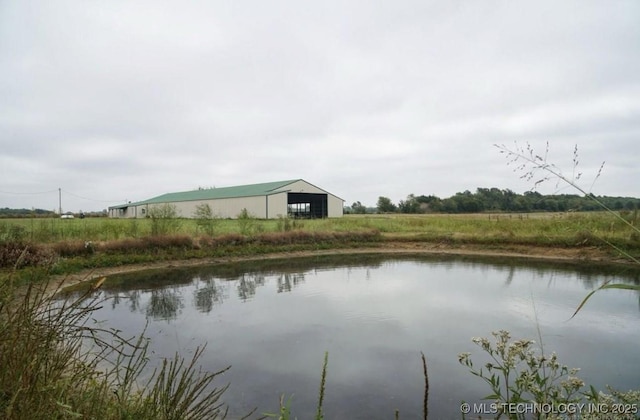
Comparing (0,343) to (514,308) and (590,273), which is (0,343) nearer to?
(514,308)

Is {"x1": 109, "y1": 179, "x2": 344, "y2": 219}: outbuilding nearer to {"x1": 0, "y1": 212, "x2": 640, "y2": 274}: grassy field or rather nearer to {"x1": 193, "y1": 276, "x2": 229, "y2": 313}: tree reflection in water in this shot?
{"x1": 0, "y1": 212, "x2": 640, "y2": 274}: grassy field

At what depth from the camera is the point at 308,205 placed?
40000 mm

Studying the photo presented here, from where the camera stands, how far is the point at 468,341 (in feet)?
16.5

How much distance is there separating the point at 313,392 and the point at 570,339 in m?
3.77

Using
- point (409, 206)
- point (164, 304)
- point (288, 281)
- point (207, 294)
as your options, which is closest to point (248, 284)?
point (288, 281)

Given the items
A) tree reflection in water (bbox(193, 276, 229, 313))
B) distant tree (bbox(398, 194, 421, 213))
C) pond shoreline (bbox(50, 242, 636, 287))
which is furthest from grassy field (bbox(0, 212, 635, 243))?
distant tree (bbox(398, 194, 421, 213))

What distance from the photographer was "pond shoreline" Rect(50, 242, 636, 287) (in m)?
12.1

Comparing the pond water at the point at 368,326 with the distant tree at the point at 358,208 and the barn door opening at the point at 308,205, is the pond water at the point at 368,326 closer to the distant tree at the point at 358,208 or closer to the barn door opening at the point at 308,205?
the barn door opening at the point at 308,205

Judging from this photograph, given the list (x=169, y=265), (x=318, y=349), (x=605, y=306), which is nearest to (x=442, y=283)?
(x=605, y=306)

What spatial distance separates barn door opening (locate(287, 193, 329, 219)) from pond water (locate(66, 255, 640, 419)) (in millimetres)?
24175

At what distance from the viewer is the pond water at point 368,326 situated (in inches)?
149

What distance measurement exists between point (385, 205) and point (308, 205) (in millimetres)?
29544

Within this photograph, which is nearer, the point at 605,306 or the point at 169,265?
the point at 605,306

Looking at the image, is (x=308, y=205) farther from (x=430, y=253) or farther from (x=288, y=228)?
(x=430, y=253)
